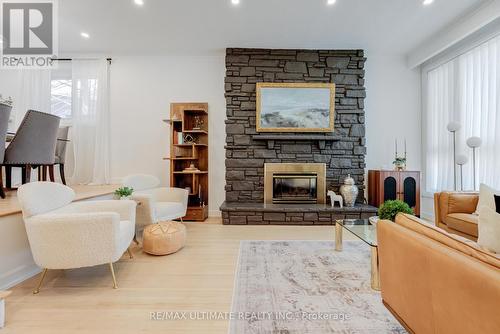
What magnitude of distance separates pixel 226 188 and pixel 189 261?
200cm

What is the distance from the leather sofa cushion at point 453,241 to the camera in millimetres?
812

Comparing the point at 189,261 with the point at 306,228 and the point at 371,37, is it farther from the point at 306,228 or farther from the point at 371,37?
the point at 371,37

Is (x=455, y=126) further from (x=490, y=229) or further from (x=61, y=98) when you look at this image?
(x=61, y=98)

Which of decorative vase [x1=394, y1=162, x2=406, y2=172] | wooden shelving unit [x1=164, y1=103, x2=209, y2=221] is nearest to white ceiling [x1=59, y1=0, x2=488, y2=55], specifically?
wooden shelving unit [x1=164, y1=103, x2=209, y2=221]

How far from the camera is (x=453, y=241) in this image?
961 millimetres

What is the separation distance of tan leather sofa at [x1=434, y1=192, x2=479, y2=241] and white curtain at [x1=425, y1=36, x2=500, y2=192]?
3.00 feet

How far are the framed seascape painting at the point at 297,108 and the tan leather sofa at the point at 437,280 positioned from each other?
3.14 meters

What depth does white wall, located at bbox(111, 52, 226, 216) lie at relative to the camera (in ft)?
14.9

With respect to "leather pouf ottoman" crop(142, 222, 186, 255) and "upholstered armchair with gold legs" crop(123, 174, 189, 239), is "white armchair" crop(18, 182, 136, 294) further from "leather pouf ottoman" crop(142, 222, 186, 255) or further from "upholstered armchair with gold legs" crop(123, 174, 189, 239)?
"upholstered armchair with gold legs" crop(123, 174, 189, 239)

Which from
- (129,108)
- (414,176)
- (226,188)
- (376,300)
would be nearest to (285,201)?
(226,188)

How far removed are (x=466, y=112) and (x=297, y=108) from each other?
2510 mm

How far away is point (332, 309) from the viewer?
5.40 ft

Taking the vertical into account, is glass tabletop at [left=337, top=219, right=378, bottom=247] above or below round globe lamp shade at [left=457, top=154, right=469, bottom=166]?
below

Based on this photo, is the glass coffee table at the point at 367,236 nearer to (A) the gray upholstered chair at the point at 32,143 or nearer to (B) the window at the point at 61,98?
(A) the gray upholstered chair at the point at 32,143
